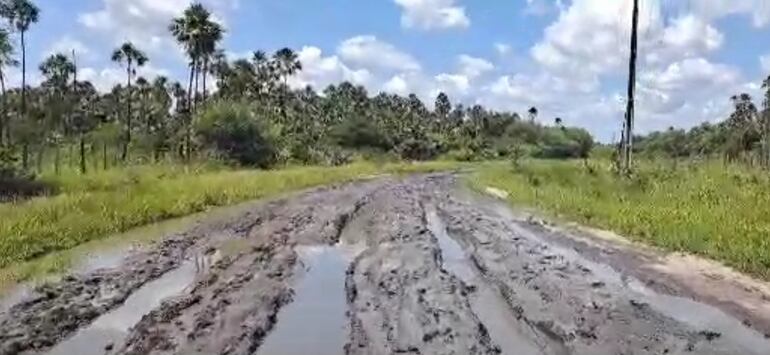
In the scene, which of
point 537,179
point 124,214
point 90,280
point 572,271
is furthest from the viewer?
point 537,179

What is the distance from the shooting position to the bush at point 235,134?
5609 centimetres

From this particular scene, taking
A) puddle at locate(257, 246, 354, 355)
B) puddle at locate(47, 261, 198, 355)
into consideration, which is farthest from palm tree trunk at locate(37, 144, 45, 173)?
puddle at locate(257, 246, 354, 355)

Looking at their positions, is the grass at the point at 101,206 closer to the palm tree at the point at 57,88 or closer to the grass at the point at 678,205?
the grass at the point at 678,205

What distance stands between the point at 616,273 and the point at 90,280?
847 centimetres

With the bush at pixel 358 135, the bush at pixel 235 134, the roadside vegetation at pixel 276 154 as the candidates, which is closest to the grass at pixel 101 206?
the roadside vegetation at pixel 276 154

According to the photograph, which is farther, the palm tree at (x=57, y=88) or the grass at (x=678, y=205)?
the palm tree at (x=57, y=88)

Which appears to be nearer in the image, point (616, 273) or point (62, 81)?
point (616, 273)

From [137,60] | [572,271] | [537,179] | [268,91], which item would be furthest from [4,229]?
[268,91]

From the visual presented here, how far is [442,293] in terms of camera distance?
12.0 m

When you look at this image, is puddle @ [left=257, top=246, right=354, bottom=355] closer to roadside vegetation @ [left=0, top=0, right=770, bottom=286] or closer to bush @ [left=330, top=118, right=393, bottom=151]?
roadside vegetation @ [left=0, top=0, right=770, bottom=286]

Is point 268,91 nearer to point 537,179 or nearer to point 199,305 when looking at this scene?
point 537,179

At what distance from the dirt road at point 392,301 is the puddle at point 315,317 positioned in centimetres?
3

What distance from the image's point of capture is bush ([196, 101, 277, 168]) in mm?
56094

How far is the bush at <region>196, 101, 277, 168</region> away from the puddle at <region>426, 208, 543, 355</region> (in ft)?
132
